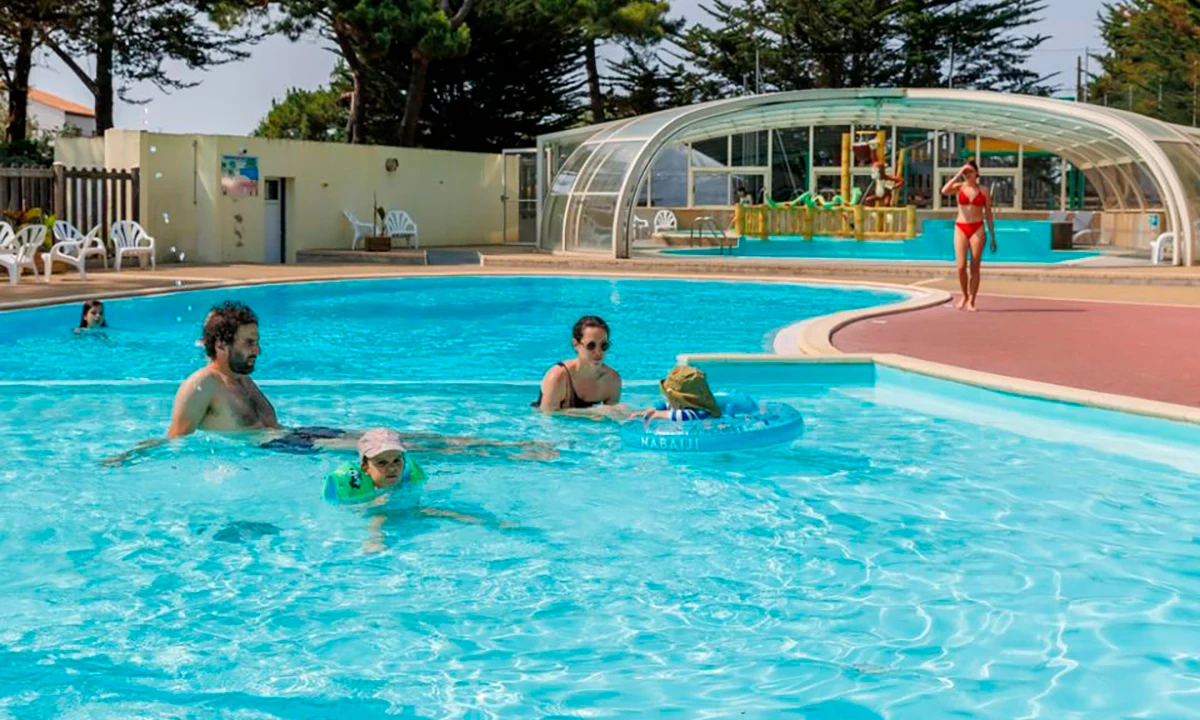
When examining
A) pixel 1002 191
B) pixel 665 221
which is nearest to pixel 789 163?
pixel 665 221

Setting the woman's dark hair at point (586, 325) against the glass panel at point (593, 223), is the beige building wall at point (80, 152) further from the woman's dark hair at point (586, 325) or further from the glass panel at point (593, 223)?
the woman's dark hair at point (586, 325)

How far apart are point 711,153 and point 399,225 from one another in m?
11.0

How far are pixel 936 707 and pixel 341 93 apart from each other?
37.8 m

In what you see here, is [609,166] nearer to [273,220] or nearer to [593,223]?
[593,223]

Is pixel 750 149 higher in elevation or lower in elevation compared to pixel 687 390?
higher

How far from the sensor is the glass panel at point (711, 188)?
3466 cm

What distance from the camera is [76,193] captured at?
21.4 m

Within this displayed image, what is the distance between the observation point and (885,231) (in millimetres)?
26234

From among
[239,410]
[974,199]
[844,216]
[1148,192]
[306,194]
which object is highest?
[1148,192]

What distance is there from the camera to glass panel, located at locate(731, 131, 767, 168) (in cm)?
3434

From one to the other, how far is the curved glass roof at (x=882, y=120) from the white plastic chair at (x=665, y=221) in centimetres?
460

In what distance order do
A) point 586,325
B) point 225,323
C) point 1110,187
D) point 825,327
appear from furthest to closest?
point 1110,187 → point 825,327 → point 586,325 → point 225,323

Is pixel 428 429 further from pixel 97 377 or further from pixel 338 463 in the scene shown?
pixel 97 377

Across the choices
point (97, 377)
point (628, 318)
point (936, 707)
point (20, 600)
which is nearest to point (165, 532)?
point (20, 600)
